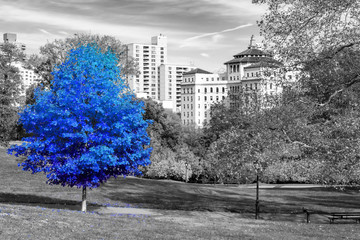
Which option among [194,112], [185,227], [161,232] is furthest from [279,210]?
[194,112]

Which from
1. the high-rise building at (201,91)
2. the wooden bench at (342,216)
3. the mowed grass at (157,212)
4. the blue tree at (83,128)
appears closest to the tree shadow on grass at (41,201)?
the mowed grass at (157,212)

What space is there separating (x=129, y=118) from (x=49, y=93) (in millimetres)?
4253

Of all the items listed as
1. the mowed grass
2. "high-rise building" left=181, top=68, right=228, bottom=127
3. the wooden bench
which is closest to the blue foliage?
the mowed grass

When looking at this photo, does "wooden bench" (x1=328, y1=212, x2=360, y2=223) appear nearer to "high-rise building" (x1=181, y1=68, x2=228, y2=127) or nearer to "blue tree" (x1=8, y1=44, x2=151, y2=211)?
"blue tree" (x1=8, y1=44, x2=151, y2=211)

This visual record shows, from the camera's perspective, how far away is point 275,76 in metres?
20.1

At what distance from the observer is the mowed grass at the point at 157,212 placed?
16.7 metres

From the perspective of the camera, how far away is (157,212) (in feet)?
88.5

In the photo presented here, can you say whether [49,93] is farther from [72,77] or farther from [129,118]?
[129,118]

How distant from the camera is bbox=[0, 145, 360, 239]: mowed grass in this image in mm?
16719

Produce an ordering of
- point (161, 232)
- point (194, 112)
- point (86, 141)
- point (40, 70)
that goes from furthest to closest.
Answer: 1. point (194, 112)
2. point (40, 70)
3. point (86, 141)
4. point (161, 232)

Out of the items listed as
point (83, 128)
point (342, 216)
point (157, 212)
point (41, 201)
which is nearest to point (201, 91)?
point (41, 201)

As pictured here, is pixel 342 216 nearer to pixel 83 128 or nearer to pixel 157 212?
pixel 157 212

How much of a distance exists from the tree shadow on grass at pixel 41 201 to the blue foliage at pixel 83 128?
3768 mm

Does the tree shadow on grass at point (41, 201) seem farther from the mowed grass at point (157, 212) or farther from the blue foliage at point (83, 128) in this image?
the blue foliage at point (83, 128)
